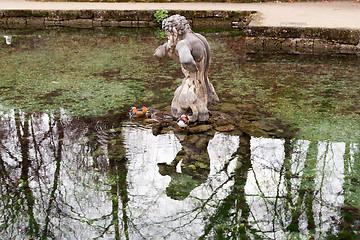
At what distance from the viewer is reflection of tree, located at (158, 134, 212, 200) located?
329cm

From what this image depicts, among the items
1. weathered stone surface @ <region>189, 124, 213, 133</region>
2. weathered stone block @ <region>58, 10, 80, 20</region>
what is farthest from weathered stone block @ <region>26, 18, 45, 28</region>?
weathered stone surface @ <region>189, 124, 213, 133</region>

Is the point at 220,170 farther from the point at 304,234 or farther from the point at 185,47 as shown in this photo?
the point at 185,47

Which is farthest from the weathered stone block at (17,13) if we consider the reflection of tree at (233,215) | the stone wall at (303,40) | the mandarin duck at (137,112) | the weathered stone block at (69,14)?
the reflection of tree at (233,215)

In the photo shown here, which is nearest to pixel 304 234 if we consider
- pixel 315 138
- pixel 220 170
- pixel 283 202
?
pixel 283 202

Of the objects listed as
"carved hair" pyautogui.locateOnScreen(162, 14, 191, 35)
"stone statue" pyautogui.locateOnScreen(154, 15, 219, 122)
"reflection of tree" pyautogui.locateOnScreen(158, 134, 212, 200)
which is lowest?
"reflection of tree" pyautogui.locateOnScreen(158, 134, 212, 200)

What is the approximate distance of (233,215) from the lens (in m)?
2.95

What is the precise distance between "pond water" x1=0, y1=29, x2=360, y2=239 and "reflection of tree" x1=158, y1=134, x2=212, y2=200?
0.04 feet

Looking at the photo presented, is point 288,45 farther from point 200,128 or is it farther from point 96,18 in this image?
point 96,18

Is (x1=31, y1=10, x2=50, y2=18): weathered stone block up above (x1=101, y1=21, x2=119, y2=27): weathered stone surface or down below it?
above

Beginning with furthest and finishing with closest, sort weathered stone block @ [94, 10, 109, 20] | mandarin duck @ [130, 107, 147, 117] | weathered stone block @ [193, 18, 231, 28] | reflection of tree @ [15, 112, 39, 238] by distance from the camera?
weathered stone block @ [94, 10, 109, 20]
weathered stone block @ [193, 18, 231, 28]
mandarin duck @ [130, 107, 147, 117]
reflection of tree @ [15, 112, 39, 238]

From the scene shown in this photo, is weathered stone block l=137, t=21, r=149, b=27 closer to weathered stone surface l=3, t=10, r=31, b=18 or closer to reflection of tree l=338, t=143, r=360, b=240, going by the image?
weathered stone surface l=3, t=10, r=31, b=18

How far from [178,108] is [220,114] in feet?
1.68

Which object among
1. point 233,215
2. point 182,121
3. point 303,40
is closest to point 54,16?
point 303,40

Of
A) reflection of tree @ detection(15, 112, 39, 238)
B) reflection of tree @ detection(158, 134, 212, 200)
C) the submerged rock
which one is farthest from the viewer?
the submerged rock
